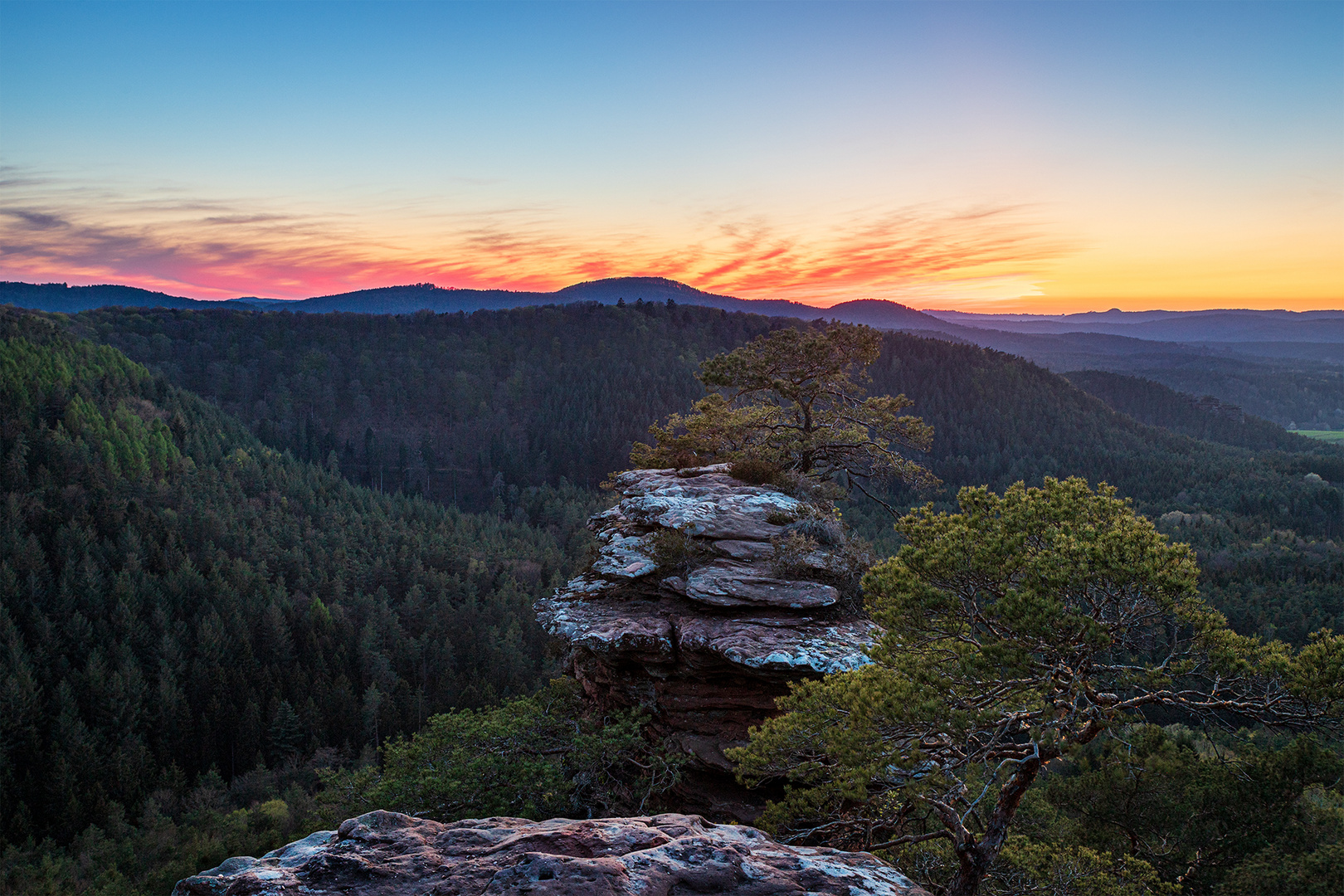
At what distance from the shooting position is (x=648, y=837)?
19.9 feet

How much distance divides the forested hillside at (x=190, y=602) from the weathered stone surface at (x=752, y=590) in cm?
5910

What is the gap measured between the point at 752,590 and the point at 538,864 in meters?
9.40

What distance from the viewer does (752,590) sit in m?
14.4

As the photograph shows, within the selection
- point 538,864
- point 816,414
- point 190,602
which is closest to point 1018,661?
point 538,864

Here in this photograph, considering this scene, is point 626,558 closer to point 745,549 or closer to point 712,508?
point 712,508

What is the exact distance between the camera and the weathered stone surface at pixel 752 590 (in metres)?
14.0

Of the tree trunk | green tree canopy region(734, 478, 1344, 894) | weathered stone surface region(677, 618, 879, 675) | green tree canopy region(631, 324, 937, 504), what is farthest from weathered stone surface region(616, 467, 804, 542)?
the tree trunk

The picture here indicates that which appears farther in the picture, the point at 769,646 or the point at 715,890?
the point at 769,646

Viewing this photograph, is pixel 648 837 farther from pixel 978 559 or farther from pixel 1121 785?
pixel 1121 785

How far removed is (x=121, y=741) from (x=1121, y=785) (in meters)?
88.2

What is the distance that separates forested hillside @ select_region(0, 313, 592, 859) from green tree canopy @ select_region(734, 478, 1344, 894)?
64333 mm

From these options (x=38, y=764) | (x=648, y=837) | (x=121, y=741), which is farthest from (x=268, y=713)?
(x=648, y=837)

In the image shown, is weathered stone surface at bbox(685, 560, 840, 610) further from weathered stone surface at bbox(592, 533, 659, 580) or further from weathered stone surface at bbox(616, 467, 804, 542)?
weathered stone surface at bbox(616, 467, 804, 542)

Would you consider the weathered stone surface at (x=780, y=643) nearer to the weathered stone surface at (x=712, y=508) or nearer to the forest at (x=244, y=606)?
the weathered stone surface at (x=712, y=508)
